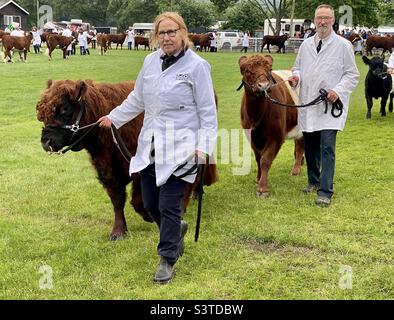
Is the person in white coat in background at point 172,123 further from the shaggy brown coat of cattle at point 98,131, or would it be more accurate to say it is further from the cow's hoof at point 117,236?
the cow's hoof at point 117,236

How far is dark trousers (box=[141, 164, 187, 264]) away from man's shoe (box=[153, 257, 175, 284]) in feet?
0.17

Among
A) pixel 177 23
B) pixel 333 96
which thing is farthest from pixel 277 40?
pixel 177 23

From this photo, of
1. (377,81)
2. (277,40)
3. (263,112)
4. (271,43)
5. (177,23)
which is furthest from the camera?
(271,43)

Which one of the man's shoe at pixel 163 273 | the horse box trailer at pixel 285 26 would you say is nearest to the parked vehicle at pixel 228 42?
the horse box trailer at pixel 285 26

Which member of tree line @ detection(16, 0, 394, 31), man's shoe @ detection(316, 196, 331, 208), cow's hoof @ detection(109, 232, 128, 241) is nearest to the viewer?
cow's hoof @ detection(109, 232, 128, 241)

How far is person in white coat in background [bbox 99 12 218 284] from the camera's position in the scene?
3.94m

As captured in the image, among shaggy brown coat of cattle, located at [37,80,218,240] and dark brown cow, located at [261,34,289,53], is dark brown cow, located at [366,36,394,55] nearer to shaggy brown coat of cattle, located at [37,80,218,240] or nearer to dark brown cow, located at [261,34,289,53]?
dark brown cow, located at [261,34,289,53]

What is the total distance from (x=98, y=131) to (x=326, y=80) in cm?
281

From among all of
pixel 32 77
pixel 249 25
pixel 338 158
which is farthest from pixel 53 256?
pixel 249 25

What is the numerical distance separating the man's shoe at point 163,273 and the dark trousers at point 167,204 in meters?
0.05

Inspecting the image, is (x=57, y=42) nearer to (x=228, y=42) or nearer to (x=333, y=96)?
(x=228, y=42)

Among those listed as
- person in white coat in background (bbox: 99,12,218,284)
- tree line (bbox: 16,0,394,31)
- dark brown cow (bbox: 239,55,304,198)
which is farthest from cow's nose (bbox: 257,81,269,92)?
tree line (bbox: 16,0,394,31)

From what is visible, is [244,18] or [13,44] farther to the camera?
[244,18]

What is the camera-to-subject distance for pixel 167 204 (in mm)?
4043
